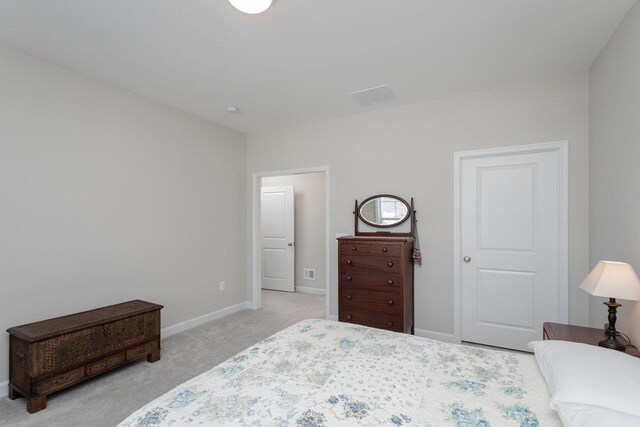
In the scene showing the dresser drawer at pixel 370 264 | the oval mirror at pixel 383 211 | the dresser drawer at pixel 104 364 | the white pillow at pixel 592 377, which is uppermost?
the oval mirror at pixel 383 211

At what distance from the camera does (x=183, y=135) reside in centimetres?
373

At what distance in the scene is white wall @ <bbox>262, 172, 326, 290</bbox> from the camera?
220 inches

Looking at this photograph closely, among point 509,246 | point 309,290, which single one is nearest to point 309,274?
point 309,290

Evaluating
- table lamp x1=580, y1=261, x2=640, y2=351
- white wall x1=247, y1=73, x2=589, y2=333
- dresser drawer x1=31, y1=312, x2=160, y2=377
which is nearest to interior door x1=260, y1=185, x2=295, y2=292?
→ white wall x1=247, y1=73, x2=589, y2=333

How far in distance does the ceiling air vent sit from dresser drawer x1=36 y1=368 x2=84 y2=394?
3.39 m

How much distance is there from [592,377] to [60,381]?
315 centimetres

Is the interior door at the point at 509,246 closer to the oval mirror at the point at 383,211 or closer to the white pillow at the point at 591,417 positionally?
the oval mirror at the point at 383,211

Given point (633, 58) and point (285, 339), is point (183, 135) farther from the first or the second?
point (633, 58)

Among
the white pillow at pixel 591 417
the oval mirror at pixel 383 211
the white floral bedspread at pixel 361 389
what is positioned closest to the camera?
the white pillow at pixel 591 417

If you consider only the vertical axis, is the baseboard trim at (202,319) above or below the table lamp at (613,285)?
below

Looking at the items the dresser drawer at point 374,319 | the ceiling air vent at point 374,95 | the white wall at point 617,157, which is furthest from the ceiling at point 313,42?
the dresser drawer at point 374,319

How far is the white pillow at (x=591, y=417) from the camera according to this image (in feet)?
2.96

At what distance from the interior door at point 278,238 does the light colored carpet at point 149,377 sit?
4.64 ft

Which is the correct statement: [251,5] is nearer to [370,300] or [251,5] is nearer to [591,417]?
[591,417]
